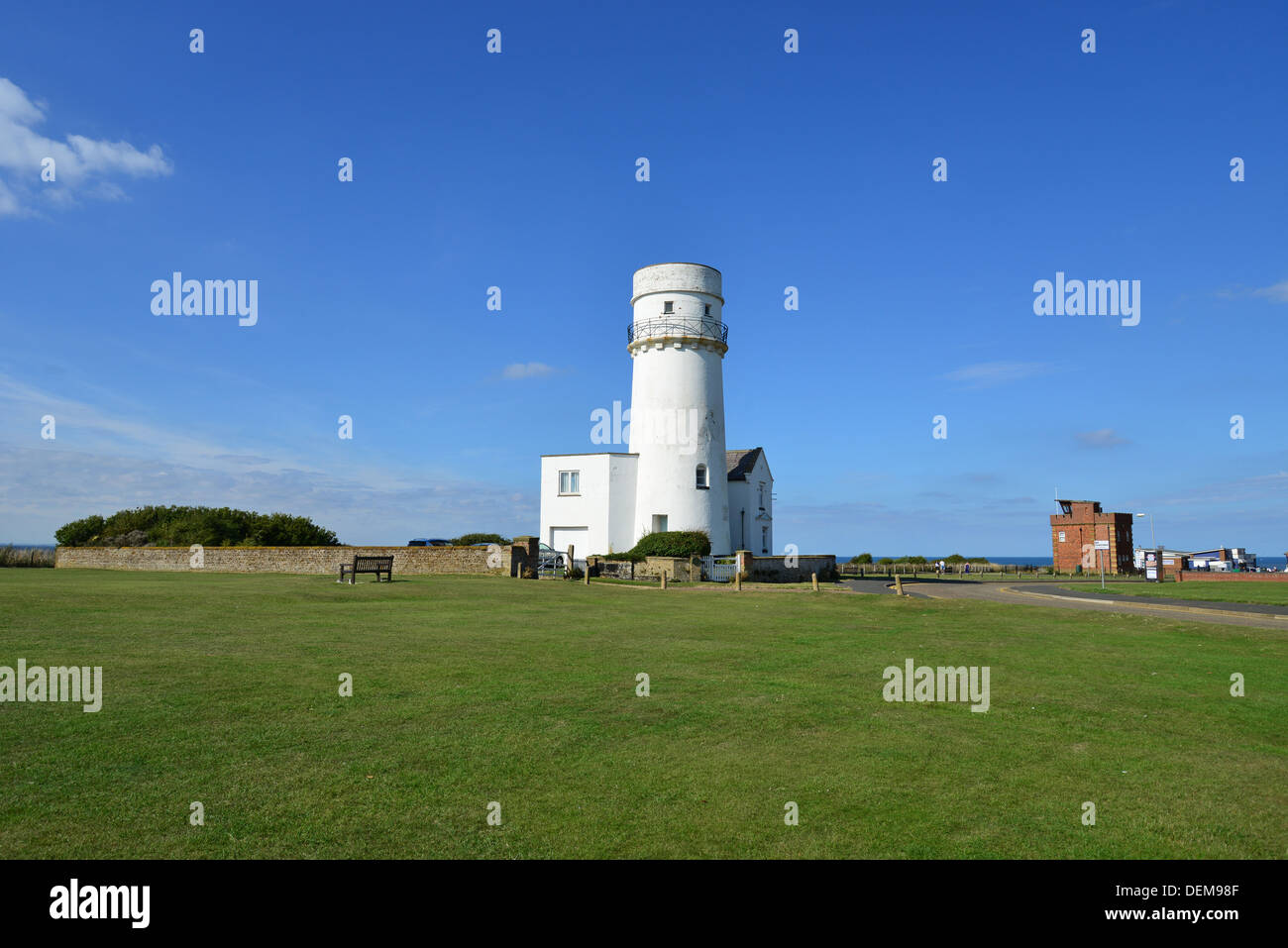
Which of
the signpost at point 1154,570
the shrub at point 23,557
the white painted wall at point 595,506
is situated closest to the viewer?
the shrub at point 23,557

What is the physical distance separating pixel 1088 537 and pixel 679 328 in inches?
1662

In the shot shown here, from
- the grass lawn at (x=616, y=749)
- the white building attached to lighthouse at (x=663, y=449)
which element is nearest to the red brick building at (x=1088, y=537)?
the white building attached to lighthouse at (x=663, y=449)

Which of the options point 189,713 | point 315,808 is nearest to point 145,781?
point 315,808

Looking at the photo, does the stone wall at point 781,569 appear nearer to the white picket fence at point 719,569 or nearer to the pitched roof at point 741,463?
the white picket fence at point 719,569

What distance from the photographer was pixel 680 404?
4231 cm

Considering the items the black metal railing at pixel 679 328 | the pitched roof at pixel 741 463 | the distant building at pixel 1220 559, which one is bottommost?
the distant building at pixel 1220 559

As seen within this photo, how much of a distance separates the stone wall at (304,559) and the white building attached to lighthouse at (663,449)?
721cm

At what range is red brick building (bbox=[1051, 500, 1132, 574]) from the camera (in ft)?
202

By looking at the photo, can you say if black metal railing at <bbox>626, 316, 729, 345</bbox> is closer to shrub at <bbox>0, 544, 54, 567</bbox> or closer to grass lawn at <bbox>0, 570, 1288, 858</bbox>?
grass lawn at <bbox>0, 570, 1288, 858</bbox>

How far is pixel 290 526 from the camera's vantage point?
5212cm

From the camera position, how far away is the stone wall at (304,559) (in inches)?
1412
